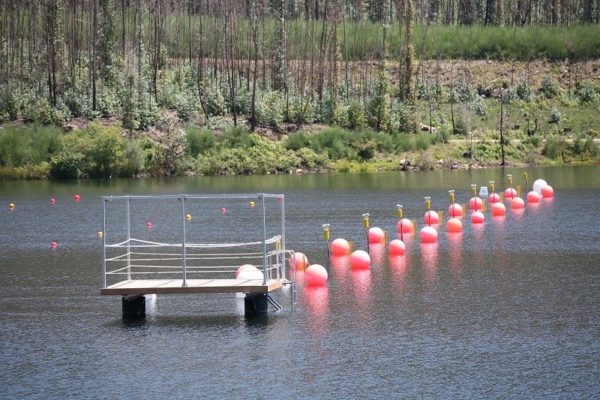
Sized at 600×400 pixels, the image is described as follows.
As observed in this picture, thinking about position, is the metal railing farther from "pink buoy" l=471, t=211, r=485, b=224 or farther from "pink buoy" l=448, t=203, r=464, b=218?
"pink buoy" l=471, t=211, r=485, b=224

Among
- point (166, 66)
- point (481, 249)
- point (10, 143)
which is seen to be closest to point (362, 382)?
point (481, 249)

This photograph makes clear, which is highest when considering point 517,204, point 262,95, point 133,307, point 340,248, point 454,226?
point 262,95

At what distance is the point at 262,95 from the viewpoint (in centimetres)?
9931

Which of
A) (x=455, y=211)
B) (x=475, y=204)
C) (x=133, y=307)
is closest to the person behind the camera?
(x=133, y=307)

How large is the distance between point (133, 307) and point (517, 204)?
106 ft

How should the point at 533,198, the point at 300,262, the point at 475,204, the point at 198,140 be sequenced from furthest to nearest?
1. the point at 198,140
2. the point at 533,198
3. the point at 475,204
4. the point at 300,262

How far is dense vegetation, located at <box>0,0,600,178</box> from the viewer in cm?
8750

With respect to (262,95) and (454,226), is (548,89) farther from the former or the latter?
(454,226)

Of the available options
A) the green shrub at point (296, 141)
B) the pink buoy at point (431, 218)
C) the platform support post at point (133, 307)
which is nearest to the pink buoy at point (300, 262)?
the platform support post at point (133, 307)

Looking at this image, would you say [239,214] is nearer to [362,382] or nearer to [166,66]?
[362,382]

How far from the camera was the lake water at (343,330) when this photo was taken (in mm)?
22984

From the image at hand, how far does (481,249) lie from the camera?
138 ft

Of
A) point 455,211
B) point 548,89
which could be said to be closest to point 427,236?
point 455,211

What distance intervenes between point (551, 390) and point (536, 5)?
12530cm
